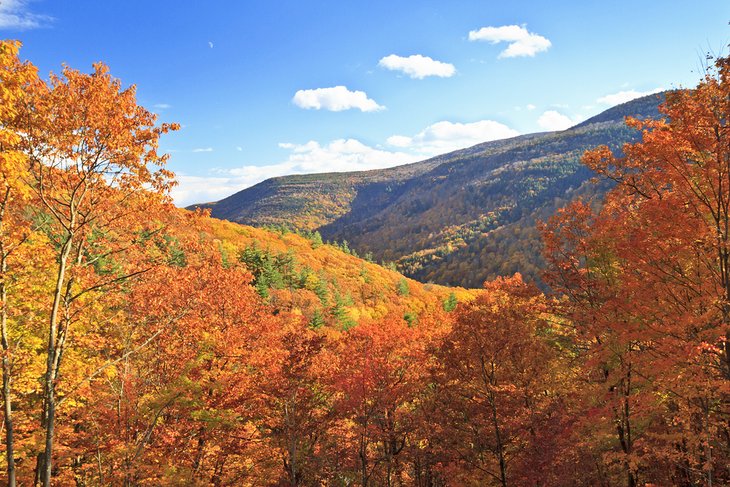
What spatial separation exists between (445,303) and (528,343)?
2263 inches

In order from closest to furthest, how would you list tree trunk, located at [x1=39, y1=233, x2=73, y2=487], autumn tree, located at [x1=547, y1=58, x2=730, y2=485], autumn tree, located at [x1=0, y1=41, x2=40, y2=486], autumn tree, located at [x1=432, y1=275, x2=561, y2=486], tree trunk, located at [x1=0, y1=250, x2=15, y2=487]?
autumn tree, located at [x1=0, y1=41, x2=40, y2=486], tree trunk, located at [x1=39, y1=233, x2=73, y2=487], autumn tree, located at [x1=547, y1=58, x2=730, y2=485], tree trunk, located at [x1=0, y1=250, x2=15, y2=487], autumn tree, located at [x1=432, y1=275, x2=561, y2=486]

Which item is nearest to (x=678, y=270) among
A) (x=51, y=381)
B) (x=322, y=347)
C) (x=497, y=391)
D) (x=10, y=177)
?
(x=497, y=391)

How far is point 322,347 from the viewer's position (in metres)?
19.3

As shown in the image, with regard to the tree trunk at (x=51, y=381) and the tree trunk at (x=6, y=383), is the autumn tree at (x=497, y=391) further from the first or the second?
the tree trunk at (x=6, y=383)

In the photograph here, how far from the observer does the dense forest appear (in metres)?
9.79

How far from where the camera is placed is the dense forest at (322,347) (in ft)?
32.1

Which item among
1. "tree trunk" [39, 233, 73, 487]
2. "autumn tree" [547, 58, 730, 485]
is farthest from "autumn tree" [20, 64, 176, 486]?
"autumn tree" [547, 58, 730, 485]

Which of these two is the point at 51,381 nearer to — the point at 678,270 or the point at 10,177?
the point at 10,177

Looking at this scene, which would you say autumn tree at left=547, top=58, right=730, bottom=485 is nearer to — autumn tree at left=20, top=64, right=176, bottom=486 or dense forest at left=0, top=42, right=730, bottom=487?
dense forest at left=0, top=42, right=730, bottom=487

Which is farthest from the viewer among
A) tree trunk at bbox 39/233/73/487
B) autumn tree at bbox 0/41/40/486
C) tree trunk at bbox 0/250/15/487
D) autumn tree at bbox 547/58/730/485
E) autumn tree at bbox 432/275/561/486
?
autumn tree at bbox 432/275/561/486

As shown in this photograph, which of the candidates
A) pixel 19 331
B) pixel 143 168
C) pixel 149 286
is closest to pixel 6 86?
pixel 143 168

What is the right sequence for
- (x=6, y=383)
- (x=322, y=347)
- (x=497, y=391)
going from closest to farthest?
1. (x=6, y=383)
2. (x=497, y=391)
3. (x=322, y=347)

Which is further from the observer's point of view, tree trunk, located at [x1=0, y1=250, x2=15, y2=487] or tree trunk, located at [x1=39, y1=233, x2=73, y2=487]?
tree trunk, located at [x1=0, y1=250, x2=15, y2=487]

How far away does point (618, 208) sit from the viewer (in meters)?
14.9
